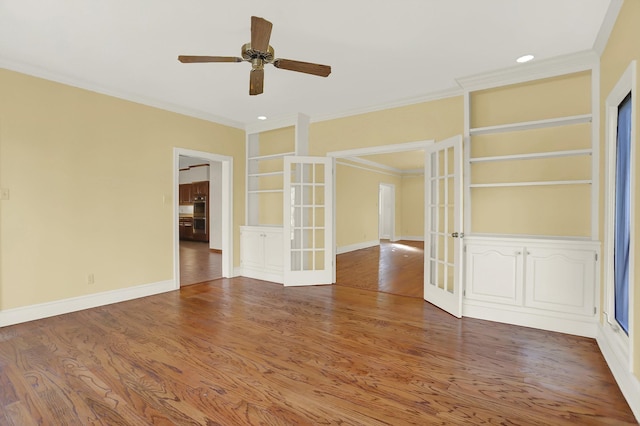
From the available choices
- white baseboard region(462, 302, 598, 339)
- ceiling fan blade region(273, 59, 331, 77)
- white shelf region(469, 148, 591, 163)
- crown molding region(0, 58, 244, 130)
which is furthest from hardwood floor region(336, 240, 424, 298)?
crown molding region(0, 58, 244, 130)

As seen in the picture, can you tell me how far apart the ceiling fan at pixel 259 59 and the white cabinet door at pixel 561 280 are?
2.72m

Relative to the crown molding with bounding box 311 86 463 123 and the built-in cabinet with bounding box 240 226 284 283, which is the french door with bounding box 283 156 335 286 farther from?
the crown molding with bounding box 311 86 463 123

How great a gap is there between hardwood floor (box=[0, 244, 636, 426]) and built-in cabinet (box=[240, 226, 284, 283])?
4.44 ft

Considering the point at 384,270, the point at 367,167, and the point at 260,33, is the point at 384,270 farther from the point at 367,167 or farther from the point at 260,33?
the point at 260,33

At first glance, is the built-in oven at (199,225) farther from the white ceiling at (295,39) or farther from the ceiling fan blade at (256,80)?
the ceiling fan blade at (256,80)

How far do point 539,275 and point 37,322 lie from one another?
5117 millimetres

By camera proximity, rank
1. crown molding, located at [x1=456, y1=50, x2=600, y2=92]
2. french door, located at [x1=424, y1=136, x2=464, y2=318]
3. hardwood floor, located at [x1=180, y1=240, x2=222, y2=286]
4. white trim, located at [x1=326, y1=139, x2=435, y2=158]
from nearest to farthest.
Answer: crown molding, located at [x1=456, y1=50, x2=600, y2=92], french door, located at [x1=424, y1=136, x2=464, y2=318], white trim, located at [x1=326, y1=139, x2=435, y2=158], hardwood floor, located at [x1=180, y1=240, x2=222, y2=286]

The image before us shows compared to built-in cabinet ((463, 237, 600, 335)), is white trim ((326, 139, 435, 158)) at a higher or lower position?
higher

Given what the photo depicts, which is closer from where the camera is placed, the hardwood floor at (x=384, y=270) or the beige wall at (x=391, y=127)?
the beige wall at (x=391, y=127)

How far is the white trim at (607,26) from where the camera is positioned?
87.5 inches

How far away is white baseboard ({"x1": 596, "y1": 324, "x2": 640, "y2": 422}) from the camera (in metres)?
1.84

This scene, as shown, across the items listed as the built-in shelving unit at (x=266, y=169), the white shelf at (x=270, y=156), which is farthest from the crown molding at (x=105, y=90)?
the white shelf at (x=270, y=156)

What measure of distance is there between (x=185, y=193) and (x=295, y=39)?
28.9 ft

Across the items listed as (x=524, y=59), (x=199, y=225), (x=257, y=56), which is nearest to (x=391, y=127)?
(x=524, y=59)
